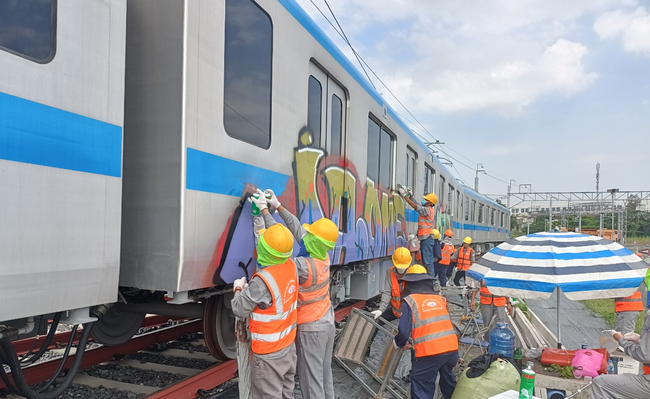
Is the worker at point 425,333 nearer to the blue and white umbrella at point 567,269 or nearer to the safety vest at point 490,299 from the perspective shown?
the blue and white umbrella at point 567,269

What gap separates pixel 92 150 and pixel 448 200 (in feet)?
44.9

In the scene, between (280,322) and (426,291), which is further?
(426,291)

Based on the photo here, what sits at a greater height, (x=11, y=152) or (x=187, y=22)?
(x=187, y=22)

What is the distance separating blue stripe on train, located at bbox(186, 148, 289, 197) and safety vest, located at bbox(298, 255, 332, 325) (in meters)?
0.76

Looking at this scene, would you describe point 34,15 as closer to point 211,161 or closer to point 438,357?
point 211,161

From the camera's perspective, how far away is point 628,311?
5.15m

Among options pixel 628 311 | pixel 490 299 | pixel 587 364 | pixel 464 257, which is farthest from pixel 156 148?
pixel 464 257

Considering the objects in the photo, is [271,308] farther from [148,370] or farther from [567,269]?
[567,269]

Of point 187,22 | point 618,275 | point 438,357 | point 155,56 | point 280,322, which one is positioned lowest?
point 438,357

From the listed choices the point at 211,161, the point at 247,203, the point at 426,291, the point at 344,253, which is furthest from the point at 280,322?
the point at 344,253

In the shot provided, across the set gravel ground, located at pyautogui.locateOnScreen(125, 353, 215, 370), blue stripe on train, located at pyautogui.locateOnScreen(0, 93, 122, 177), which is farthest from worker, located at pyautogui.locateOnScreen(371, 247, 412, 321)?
blue stripe on train, located at pyautogui.locateOnScreen(0, 93, 122, 177)

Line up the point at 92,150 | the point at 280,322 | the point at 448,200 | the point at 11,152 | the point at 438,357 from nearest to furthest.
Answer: the point at 11,152 < the point at 92,150 < the point at 280,322 < the point at 438,357 < the point at 448,200

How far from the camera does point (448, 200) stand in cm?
1545

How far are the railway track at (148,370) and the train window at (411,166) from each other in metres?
5.32
